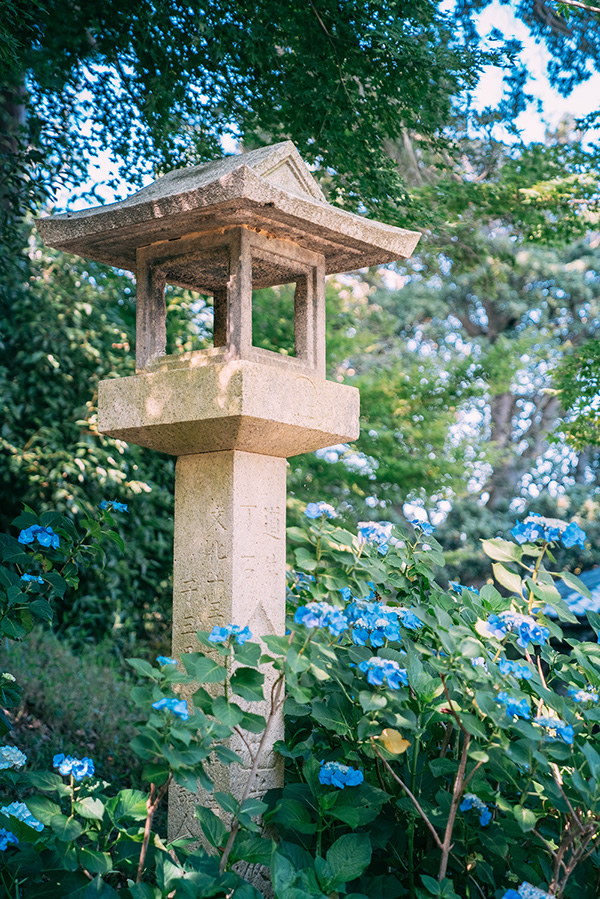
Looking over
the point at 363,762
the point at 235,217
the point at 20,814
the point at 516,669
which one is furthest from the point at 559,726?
the point at 235,217

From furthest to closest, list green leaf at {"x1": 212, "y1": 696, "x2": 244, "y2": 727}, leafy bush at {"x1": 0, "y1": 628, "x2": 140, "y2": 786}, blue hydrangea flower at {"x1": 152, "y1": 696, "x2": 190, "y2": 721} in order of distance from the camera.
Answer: leafy bush at {"x1": 0, "y1": 628, "x2": 140, "y2": 786}
green leaf at {"x1": 212, "y1": 696, "x2": 244, "y2": 727}
blue hydrangea flower at {"x1": 152, "y1": 696, "x2": 190, "y2": 721}

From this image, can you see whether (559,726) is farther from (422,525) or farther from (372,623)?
(422,525)

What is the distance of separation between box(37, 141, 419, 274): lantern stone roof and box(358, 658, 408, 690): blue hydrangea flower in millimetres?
1212

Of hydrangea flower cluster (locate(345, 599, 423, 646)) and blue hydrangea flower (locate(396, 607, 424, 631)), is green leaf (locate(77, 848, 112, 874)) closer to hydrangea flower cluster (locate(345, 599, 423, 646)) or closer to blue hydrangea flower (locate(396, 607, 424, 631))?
hydrangea flower cluster (locate(345, 599, 423, 646))

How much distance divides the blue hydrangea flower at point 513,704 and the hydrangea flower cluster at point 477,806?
34 centimetres

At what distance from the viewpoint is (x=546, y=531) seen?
2.23 m

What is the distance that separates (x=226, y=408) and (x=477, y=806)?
122cm

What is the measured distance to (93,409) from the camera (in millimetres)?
5984

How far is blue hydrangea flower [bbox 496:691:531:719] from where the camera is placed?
72.3 inches

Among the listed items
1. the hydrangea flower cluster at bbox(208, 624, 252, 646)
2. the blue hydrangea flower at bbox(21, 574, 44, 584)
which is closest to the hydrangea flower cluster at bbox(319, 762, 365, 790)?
the hydrangea flower cluster at bbox(208, 624, 252, 646)

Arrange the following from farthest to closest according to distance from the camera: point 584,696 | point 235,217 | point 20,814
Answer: point 235,217, point 584,696, point 20,814

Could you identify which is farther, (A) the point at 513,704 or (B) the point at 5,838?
(B) the point at 5,838

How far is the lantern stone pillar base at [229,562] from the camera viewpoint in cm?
238

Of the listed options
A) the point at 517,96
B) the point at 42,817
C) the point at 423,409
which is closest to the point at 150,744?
the point at 42,817
